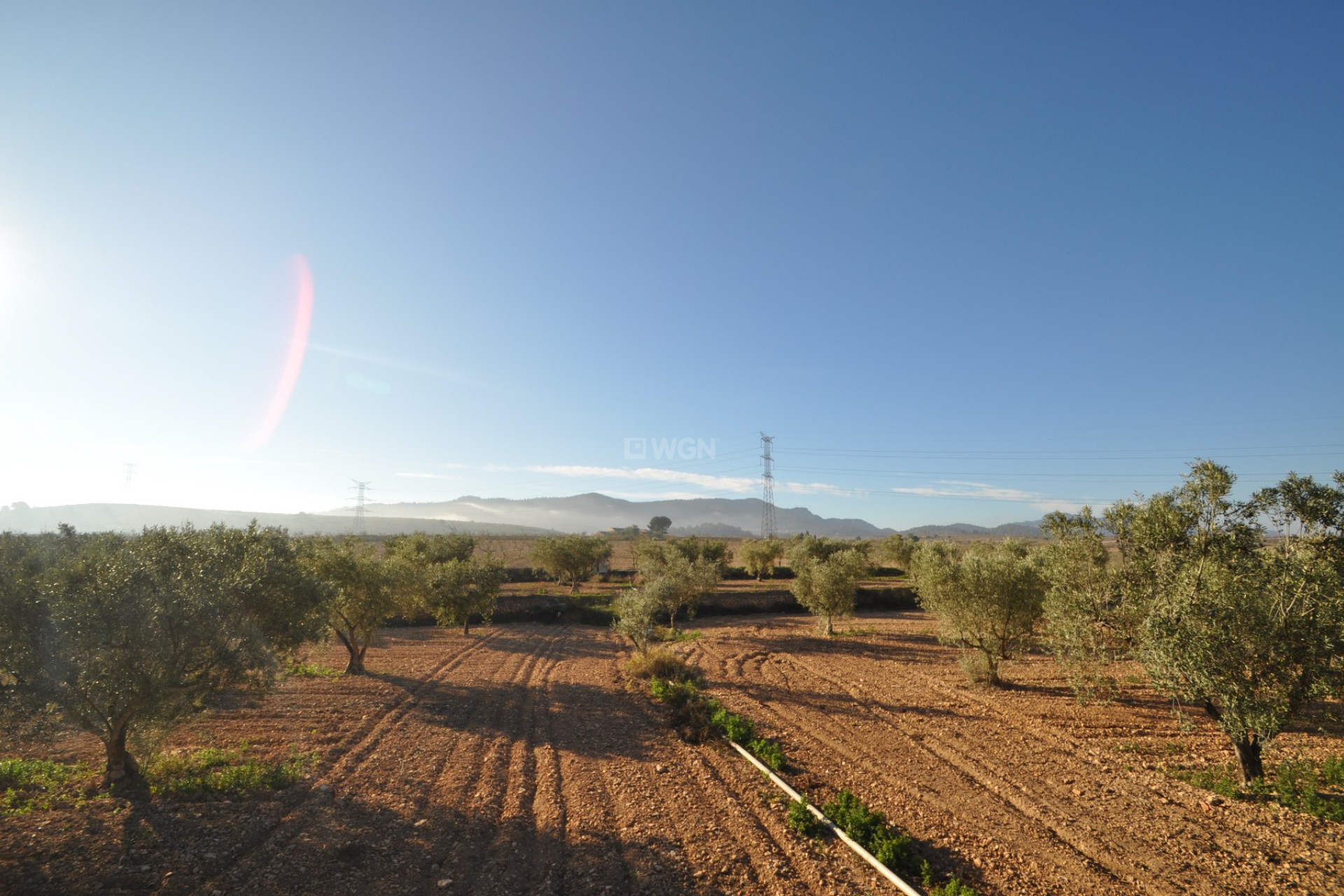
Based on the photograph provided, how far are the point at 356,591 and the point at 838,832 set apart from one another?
83.9ft

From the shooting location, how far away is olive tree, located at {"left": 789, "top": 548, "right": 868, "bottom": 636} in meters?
42.0

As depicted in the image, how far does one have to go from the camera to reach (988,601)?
1029 inches

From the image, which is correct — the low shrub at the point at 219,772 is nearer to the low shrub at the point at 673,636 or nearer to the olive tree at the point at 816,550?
the low shrub at the point at 673,636

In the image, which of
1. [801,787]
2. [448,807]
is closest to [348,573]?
[448,807]

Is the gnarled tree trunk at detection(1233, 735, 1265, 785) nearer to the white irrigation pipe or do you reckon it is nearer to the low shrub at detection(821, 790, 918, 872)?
the low shrub at detection(821, 790, 918, 872)

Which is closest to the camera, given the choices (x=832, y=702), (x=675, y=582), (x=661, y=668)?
(x=832, y=702)

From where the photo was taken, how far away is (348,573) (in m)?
28.2

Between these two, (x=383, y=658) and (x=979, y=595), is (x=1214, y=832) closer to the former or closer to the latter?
(x=979, y=595)

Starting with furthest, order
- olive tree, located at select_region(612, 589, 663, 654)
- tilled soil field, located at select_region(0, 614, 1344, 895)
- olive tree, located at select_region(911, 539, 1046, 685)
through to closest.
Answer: olive tree, located at select_region(612, 589, 663, 654) → olive tree, located at select_region(911, 539, 1046, 685) → tilled soil field, located at select_region(0, 614, 1344, 895)

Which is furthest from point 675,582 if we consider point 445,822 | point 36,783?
point 36,783

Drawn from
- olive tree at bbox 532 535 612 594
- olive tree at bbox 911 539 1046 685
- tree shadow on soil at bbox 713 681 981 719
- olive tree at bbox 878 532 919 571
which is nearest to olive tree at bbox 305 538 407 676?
tree shadow on soil at bbox 713 681 981 719

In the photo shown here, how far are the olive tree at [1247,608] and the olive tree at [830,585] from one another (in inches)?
987

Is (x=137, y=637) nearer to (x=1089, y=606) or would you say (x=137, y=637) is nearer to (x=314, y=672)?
(x=314, y=672)

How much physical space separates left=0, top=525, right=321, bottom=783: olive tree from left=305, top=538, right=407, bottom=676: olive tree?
11468 millimetres
